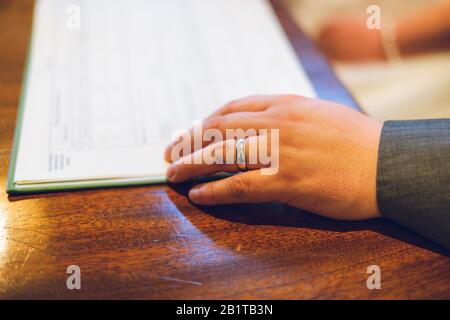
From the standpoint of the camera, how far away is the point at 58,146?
598 mm

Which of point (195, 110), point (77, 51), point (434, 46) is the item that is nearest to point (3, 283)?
point (195, 110)

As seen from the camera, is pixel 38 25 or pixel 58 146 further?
pixel 38 25

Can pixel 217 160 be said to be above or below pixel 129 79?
below

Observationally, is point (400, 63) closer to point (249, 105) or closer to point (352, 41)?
point (352, 41)

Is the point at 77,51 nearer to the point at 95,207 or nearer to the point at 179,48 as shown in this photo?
the point at 179,48

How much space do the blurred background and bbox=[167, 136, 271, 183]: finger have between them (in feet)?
1.54

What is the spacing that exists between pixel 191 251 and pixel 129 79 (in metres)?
0.36

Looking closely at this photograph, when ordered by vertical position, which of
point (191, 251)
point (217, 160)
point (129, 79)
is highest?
point (129, 79)

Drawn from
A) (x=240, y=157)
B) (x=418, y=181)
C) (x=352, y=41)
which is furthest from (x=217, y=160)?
(x=352, y=41)

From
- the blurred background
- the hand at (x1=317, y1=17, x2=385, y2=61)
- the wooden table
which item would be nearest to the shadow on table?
the wooden table

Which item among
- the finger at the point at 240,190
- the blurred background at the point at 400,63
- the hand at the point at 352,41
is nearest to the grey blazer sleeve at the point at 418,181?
the finger at the point at 240,190

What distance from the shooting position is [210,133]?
0.59 meters

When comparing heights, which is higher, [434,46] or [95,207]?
[434,46]

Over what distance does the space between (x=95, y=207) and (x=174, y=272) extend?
0.46 ft
